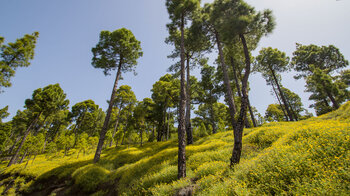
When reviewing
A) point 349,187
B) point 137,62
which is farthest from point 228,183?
point 137,62

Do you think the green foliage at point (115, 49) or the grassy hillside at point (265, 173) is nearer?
the grassy hillside at point (265, 173)

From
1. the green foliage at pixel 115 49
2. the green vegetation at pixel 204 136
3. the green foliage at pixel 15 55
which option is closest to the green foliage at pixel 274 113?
the green vegetation at pixel 204 136

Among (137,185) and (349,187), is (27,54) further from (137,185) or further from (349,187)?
(349,187)

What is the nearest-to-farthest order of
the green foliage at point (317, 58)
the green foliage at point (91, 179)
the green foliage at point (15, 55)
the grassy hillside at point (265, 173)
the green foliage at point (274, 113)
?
1. the grassy hillside at point (265, 173)
2. the green foliage at point (91, 179)
3. the green foliage at point (15, 55)
4. the green foliage at point (317, 58)
5. the green foliage at point (274, 113)

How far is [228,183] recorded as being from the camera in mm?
3902

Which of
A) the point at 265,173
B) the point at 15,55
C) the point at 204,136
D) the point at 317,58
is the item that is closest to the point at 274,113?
the point at 317,58

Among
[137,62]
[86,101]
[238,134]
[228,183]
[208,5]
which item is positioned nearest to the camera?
[228,183]

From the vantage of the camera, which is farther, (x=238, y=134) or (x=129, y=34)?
(x=129, y=34)

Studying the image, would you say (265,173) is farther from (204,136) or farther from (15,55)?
(15,55)

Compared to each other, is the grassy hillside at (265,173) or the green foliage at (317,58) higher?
the green foliage at (317,58)

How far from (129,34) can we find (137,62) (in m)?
3.48

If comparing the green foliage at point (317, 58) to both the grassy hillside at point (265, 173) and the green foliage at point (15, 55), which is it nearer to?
the grassy hillside at point (265, 173)

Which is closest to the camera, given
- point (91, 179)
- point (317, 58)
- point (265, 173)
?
point (265, 173)

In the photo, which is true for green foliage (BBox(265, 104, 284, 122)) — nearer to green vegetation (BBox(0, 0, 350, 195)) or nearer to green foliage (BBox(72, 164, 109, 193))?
green vegetation (BBox(0, 0, 350, 195))
